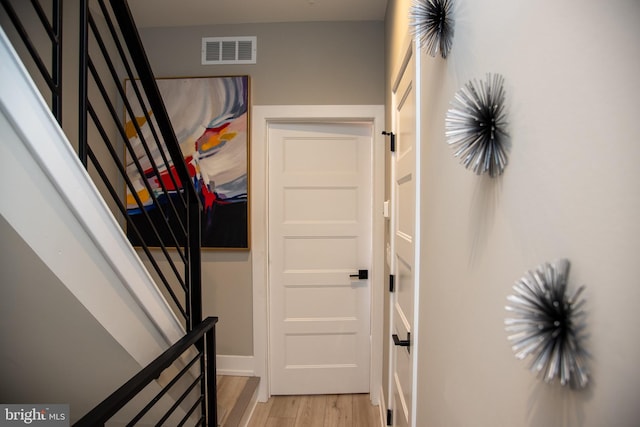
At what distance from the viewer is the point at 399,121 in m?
1.78

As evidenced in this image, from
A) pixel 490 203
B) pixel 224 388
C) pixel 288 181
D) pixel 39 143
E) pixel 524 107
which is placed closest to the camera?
pixel 524 107

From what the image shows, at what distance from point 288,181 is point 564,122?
2.31 meters

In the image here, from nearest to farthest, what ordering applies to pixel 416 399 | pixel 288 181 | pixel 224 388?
pixel 416 399 → pixel 224 388 → pixel 288 181

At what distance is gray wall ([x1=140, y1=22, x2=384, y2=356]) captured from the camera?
2.53 meters

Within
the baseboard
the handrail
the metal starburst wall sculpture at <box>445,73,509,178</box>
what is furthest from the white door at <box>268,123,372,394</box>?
the metal starburst wall sculpture at <box>445,73,509,178</box>

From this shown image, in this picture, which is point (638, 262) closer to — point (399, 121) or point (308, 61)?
point (399, 121)

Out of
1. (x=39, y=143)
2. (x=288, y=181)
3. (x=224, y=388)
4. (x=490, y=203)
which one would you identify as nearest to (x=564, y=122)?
(x=490, y=203)

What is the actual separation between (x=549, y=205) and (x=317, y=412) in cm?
253

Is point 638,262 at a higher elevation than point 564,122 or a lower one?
lower

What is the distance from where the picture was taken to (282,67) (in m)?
2.56

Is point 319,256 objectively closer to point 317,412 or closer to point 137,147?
point 317,412

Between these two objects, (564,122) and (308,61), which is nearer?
(564,122)

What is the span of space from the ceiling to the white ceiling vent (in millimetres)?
124

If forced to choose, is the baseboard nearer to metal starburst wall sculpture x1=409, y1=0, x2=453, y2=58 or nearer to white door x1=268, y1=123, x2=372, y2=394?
white door x1=268, y1=123, x2=372, y2=394
